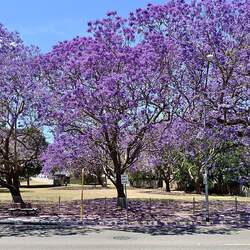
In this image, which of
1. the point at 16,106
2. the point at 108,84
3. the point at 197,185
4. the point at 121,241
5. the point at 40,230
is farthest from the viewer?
the point at 197,185

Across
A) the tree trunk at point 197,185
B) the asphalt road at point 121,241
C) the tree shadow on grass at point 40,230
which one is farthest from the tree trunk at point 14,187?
the tree trunk at point 197,185

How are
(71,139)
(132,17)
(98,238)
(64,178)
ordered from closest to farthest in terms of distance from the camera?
(98,238), (132,17), (71,139), (64,178)

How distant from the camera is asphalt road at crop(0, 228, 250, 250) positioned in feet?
51.1

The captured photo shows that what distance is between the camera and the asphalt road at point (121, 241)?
15.6m

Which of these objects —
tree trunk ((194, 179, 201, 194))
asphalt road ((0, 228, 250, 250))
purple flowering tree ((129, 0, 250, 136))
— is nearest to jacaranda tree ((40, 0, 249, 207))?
purple flowering tree ((129, 0, 250, 136))

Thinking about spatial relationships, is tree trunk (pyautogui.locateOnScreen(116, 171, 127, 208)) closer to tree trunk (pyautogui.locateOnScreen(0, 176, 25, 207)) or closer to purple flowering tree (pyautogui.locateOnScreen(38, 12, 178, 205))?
purple flowering tree (pyautogui.locateOnScreen(38, 12, 178, 205))

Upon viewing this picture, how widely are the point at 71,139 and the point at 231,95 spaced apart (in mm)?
10152

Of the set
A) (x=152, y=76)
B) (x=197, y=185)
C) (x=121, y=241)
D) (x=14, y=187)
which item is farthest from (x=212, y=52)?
(x=197, y=185)

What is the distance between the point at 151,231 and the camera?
2152cm

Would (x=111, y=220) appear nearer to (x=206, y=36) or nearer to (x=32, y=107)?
(x=32, y=107)

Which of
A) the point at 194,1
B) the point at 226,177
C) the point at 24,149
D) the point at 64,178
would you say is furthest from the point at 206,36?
the point at 64,178

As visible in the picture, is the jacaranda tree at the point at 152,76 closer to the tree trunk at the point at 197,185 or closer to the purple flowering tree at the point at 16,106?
the purple flowering tree at the point at 16,106

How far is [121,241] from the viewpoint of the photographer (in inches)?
685

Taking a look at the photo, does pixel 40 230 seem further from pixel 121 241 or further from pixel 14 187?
pixel 14 187
